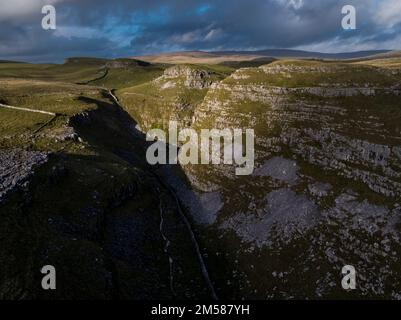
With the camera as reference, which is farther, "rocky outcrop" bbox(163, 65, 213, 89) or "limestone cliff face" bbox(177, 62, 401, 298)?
"rocky outcrop" bbox(163, 65, 213, 89)

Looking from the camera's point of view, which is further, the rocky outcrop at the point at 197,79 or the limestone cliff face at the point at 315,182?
the rocky outcrop at the point at 197,79

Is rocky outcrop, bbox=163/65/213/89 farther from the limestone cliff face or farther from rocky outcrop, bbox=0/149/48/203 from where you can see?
rocky outcrop, bbox=0/149/48/203

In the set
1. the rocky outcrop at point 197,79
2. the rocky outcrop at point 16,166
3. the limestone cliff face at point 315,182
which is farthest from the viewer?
the rocky outcrop at point 197,79

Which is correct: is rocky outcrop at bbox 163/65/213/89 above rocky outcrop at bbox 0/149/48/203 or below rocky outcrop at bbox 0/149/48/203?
above

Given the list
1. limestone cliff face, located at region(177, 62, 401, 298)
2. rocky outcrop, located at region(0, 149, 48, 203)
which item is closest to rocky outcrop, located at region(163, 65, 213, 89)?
limestone cliff face, located at region(177, 62, 401, 298)

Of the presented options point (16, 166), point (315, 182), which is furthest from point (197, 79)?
point (16, 166)

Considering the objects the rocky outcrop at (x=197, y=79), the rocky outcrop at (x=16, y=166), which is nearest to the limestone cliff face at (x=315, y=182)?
the rocky outcrop at (x=16, y=166)

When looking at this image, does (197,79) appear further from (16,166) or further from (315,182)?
(16,166)

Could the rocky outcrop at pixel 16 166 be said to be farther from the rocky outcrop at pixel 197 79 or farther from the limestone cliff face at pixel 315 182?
the rocky outcrop at pixel 197 79

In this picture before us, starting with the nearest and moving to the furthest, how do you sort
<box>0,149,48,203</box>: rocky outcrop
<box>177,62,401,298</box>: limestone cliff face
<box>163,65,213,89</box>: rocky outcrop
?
<box>177,62,401,298</box>: limestone cliff face < <box>0,149,48,203</box>: rocky outcrop < <box>163,65,213,89</box>: rocky outcrop
